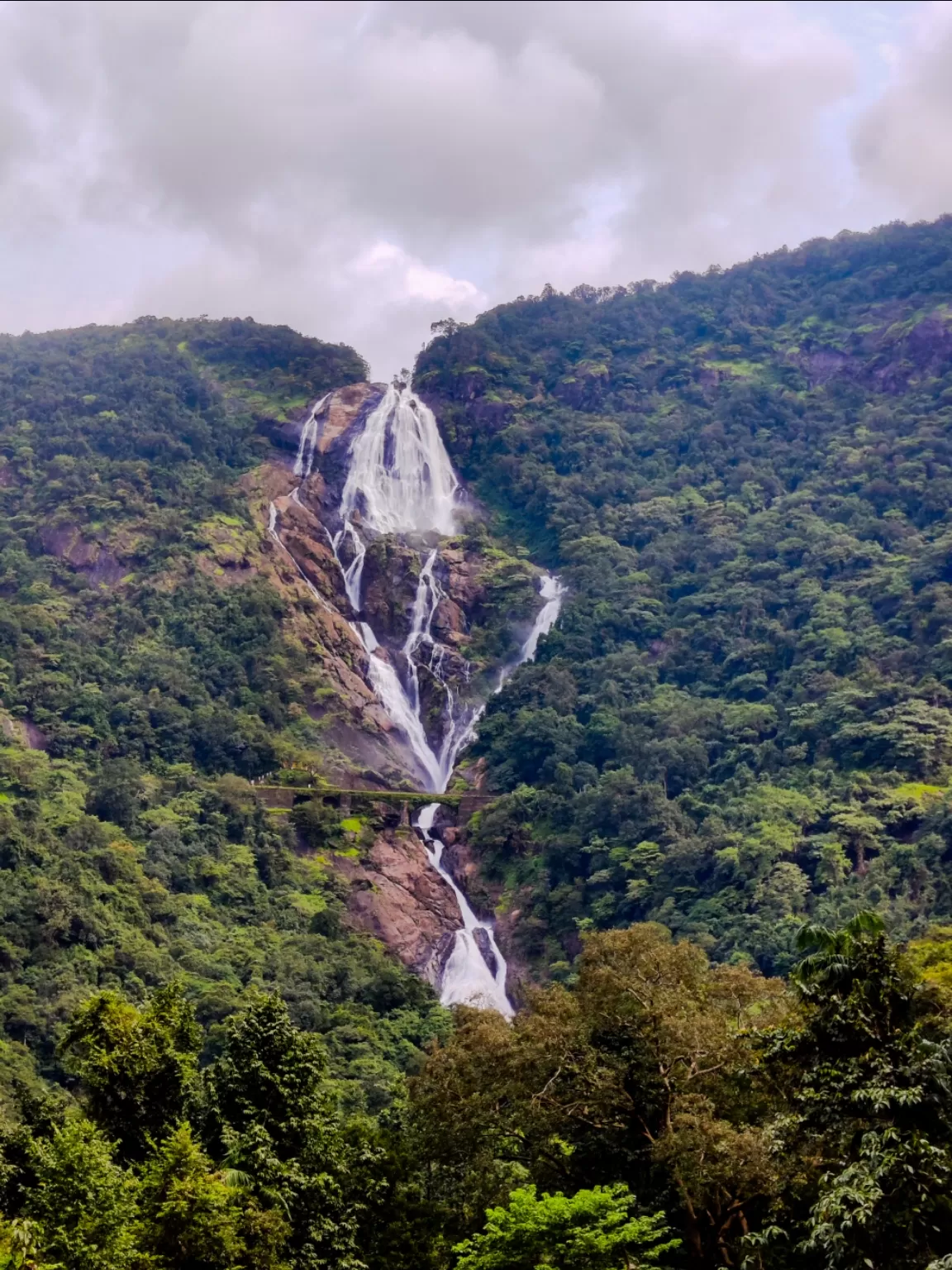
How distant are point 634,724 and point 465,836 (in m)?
8.70

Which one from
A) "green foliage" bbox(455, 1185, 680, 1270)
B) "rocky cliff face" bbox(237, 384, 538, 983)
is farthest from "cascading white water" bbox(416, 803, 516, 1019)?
"green foliage" bbox(455, 1185, 680, 1270)

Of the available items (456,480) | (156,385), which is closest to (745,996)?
(456,480)

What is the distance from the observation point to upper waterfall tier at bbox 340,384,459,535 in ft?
227

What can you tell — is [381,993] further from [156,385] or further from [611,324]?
[611,324]

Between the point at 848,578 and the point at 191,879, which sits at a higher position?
the point at 848,578

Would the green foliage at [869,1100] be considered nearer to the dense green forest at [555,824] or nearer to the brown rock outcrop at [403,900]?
the dense green forest at [555,824]

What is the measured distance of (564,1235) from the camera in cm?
1304

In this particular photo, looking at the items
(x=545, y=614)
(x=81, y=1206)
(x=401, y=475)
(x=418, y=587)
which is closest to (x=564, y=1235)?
(x=81, y=1206)

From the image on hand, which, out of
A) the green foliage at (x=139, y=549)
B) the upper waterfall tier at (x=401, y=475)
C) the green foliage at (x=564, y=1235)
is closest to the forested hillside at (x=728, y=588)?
the upper waterfall tier at (x=401, y=475)

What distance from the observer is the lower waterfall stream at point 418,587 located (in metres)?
43.2

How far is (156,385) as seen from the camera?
7519 centimetres

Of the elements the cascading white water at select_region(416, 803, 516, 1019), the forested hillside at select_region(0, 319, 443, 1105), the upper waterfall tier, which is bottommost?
the cascading white water at select_region(416, 803, 516, 1019)

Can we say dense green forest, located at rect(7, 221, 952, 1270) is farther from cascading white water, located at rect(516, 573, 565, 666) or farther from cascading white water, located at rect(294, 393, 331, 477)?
cascading white water, located at rect(294, 393, 331, 477)

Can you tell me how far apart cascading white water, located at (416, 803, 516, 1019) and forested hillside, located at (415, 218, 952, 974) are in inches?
63.3
